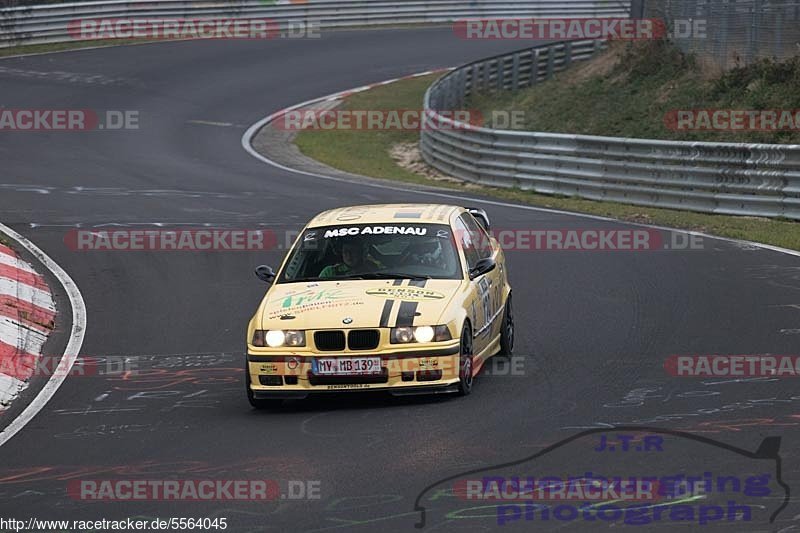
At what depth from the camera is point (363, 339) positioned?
9414 mm

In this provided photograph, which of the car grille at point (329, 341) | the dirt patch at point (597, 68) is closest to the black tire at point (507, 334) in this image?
the car grille at point (329, 341)

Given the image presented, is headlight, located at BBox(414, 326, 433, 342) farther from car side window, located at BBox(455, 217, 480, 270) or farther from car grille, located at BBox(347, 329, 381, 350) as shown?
car side window, located at BBox(455, 217, 480, 270)

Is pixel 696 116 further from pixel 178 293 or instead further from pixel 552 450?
pixel 552 450

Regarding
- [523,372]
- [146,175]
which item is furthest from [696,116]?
[523,372]

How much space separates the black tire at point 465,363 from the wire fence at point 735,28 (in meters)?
17.0

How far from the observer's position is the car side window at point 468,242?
10789 mm

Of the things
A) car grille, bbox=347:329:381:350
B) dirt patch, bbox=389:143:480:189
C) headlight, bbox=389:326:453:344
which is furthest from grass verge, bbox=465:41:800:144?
car grille, bbox=347:329:381:350

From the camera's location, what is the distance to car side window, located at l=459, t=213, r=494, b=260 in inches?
448

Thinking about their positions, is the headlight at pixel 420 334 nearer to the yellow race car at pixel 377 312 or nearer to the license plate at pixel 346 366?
the yellow race car at pixel 377 312

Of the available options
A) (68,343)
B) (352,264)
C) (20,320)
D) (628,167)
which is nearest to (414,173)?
(628,167)

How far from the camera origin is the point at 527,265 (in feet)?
51.4

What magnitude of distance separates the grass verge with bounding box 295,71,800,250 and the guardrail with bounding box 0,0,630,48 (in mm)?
8508

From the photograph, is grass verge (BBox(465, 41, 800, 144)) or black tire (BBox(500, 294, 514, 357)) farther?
grass verge (BBox(465, 41, 800, 144))

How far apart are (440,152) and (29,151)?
8573 mm
